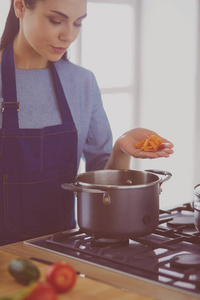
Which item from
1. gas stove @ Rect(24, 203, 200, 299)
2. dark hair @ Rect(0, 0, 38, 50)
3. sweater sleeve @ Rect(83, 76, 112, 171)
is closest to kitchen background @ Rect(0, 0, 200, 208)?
sweater sleeve @ Rect(83, 76, 112, 171)

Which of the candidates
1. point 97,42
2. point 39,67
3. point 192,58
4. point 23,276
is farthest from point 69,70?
point 192,58

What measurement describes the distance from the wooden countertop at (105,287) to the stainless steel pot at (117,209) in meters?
0.14

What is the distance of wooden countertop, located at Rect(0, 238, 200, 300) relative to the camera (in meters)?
1.15

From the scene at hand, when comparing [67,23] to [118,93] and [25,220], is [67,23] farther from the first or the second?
[118,93]

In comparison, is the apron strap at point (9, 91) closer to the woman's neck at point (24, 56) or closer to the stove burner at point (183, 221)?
the woman's neck at point (24, 56)

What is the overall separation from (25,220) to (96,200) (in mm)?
465

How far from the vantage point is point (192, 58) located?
3.97m

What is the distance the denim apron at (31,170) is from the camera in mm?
1821

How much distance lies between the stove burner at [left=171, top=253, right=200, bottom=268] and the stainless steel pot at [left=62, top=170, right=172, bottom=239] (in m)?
0.14

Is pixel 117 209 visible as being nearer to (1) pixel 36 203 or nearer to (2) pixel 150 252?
(2) pixel 150 252

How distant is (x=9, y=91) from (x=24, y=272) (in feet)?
2.71

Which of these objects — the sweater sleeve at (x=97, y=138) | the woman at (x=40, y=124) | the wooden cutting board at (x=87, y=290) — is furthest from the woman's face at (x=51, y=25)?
the wooden cutting board at (x=87, y=290)

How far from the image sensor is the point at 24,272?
1187mm

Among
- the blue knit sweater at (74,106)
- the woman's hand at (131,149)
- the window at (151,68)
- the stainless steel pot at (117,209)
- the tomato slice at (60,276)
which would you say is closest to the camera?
the tomato slice at (60,276)
